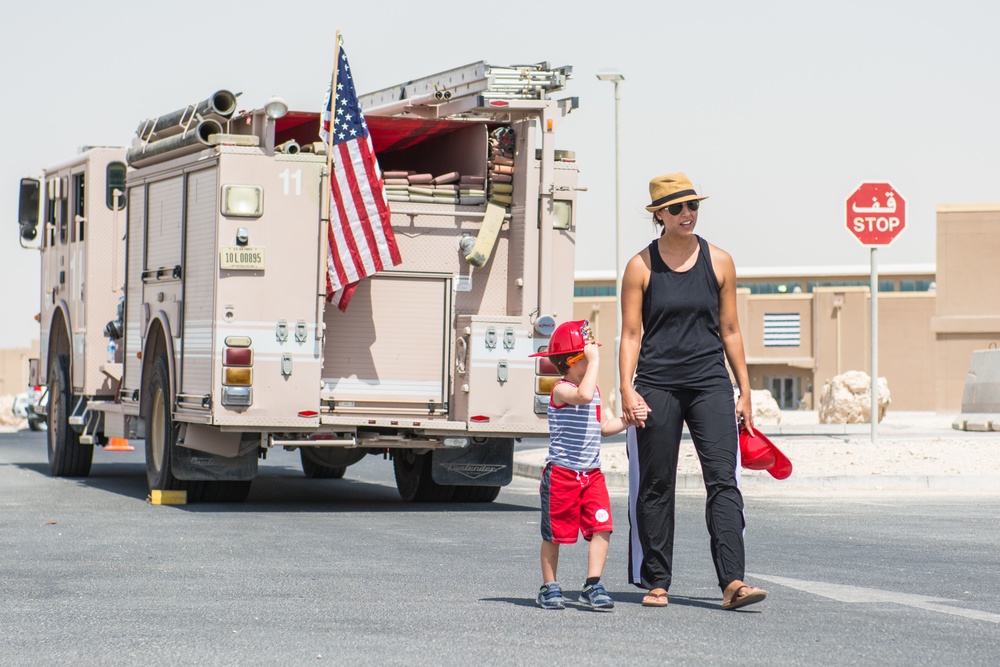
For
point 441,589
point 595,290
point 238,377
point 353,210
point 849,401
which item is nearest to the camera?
point 441,589

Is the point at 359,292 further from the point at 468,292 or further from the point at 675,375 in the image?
the point at 675,375

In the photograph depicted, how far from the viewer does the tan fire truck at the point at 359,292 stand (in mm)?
14008

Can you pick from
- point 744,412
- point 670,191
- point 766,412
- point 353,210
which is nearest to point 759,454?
point 744,412

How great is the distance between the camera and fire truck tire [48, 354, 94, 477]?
1836 centimetres

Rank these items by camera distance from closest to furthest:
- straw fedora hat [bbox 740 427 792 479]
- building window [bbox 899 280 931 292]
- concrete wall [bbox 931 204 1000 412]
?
straw fedora hat [bbox 740 427 792 479] → concrete wall [bbox 931 204 1000 412] → building window [bbox 899 280 931 292]

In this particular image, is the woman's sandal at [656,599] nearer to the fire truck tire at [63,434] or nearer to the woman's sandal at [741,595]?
the woman's sandal at [741,595]

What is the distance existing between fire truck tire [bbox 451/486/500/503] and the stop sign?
8.70 metres

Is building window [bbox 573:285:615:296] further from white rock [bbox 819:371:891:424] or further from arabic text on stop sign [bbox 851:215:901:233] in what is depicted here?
arabic text on stop sign [bbox 851:215:901:233]

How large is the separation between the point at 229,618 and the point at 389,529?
5.04 metres

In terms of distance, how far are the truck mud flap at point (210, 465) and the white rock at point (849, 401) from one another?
25907 mm

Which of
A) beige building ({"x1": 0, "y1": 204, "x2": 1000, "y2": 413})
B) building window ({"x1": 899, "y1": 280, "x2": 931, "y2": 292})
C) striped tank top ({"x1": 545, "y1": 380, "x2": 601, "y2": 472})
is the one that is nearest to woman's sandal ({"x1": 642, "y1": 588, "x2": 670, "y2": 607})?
striped tank top ({"x1": 545, "y1": 380, "x2": 601, "y2": 472})

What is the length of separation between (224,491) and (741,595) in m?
8.14

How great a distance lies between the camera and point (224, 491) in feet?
49.3

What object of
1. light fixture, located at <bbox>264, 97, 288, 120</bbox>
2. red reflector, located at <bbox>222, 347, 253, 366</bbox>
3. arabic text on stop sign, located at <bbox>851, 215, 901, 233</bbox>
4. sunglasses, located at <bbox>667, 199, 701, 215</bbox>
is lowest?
red reflector, located at <bbox>222, 347, 253, 366</bbox>
